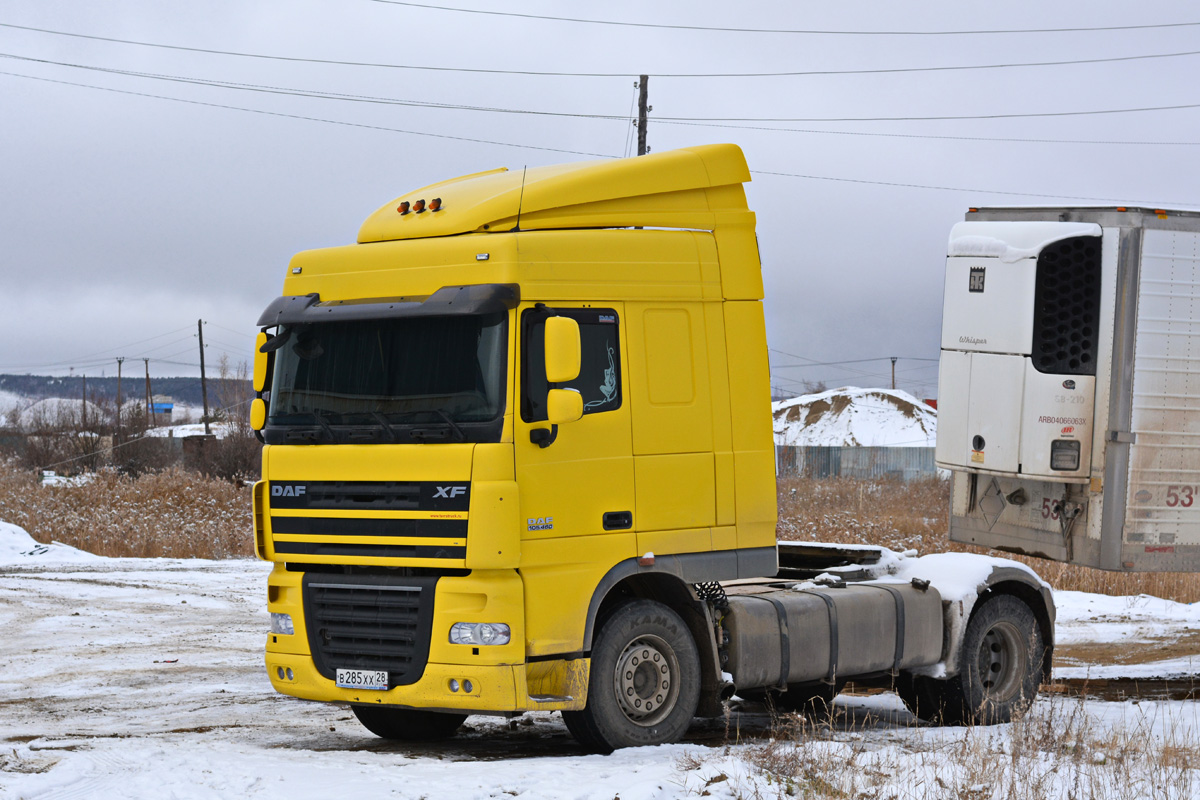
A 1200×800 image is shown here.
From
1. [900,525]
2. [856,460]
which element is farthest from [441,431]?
[856,460]

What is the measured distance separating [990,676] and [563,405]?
528 centimetres

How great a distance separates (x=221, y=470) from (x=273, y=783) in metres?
36.6

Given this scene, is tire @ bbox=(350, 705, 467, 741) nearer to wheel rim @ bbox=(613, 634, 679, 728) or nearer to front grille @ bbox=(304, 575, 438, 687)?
front grille @ bbox=(304, 575, 438, 687)

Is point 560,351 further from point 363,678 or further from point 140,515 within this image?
point 140,515

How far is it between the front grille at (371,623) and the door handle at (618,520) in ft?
3.74

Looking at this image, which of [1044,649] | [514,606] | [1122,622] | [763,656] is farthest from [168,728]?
[1122,622]

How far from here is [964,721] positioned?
34.2ft

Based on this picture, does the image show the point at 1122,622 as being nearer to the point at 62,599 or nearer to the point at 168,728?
the point at 168,728

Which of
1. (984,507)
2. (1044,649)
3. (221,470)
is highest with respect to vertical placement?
(984,507)

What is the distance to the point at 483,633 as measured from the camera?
7.55 metres

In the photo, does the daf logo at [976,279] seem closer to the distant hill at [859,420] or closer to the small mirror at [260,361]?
the small mirror at [260,361]

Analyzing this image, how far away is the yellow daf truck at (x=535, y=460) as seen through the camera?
7.62 m

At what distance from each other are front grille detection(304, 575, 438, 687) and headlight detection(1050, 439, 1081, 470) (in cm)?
597

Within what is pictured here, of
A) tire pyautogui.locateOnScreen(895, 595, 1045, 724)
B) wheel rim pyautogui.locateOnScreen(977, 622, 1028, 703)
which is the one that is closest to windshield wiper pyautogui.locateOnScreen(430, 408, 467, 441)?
tire pyautogui.locateOnScreen(895, 595, 1045, 724)
